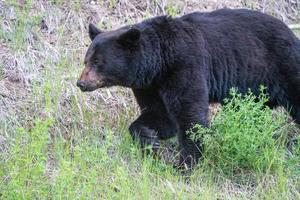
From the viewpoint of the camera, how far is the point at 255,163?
6352 mm

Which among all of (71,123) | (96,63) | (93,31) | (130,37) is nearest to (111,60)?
(96,63)

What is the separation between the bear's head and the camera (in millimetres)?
6586

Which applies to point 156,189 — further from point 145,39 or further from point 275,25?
point 275,25

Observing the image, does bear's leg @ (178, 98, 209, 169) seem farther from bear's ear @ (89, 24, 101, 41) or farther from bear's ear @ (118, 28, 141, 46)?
bear's ear @ (89, 24, 101, 41)

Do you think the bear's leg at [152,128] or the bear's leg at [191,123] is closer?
the bear's leg at [191,123]

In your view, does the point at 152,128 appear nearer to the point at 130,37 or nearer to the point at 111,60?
the point at 111,60

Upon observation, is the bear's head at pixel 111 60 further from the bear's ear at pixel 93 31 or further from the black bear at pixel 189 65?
the bear's ear at pixel 93 31

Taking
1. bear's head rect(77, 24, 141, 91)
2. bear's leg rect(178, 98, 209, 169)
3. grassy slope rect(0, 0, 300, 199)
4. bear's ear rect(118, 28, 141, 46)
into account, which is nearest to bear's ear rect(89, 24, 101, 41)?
bear's head rect(77, 24, 141, 91)

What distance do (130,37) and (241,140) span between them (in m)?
1.48

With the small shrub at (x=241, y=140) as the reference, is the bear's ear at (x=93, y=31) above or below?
above

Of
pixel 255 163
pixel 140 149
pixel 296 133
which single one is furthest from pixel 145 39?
pixel 296 133

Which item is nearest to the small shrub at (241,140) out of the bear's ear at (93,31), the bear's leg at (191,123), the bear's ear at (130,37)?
the bear's leg at (191,123)

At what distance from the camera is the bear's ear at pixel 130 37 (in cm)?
658

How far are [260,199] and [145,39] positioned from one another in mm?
1947
